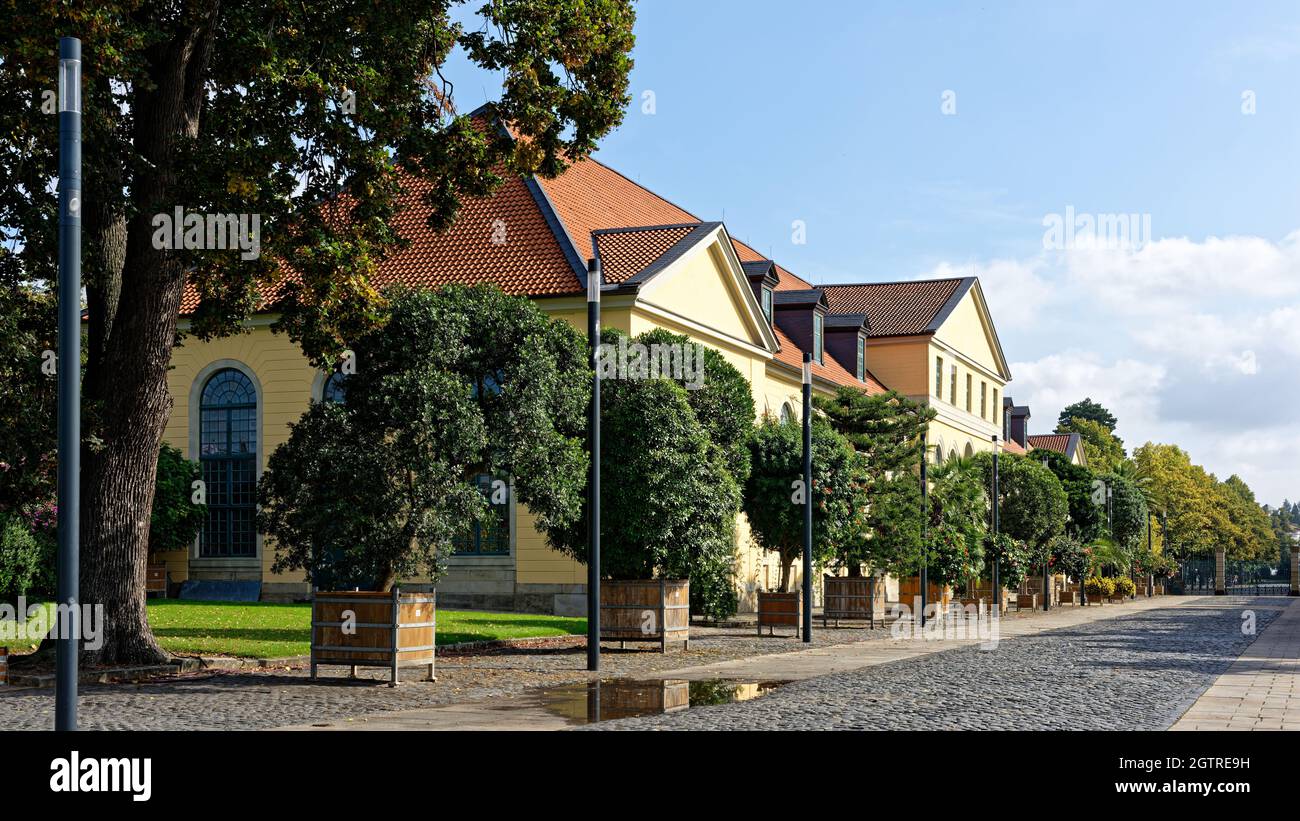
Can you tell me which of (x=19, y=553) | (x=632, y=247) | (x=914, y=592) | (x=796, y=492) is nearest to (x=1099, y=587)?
(x=914, y=592)

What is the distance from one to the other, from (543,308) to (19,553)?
12.4 m

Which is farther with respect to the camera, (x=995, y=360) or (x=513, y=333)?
(x=995, y=360)

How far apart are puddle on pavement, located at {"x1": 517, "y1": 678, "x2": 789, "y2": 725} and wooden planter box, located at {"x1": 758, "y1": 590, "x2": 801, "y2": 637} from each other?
412 inches

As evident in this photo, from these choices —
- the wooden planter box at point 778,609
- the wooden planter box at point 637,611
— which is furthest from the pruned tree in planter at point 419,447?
the wooden planter box at point 778,609

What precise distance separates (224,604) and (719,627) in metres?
11.1

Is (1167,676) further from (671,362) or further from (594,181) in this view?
(594,181)

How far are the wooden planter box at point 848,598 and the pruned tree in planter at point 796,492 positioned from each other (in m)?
1.38

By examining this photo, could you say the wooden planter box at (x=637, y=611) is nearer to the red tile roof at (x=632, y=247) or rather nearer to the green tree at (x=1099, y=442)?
the red tile roof at (x=632, y=247)

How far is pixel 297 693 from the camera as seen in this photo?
15.4 metres

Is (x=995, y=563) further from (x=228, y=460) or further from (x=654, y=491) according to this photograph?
(x=654, y=491)

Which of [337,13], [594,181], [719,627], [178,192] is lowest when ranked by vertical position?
[719,627]

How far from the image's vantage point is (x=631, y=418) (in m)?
22.4
